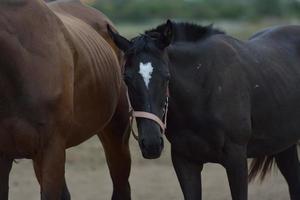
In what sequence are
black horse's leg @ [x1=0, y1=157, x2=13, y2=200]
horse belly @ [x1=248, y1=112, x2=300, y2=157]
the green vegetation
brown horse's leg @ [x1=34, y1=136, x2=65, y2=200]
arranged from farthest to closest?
the green vegetation, horse belly @ [x1=248, y1=112, x2=300, y2=157], black horse's leg @ [x1=0, y1=157, x2=13, y2=200], brown horse's leg @ [x1=34, y1=136, x2=65, y2=200]

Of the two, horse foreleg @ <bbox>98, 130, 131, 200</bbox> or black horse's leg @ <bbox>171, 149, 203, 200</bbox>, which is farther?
horse foreleg @ <bbox>98, 130, 131, 200</bbox>

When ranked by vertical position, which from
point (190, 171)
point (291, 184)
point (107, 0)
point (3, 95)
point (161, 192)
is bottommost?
point (107, 0)

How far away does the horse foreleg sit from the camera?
7.16 metres

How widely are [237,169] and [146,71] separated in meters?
1.10

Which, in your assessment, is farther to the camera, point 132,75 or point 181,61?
point 181,61

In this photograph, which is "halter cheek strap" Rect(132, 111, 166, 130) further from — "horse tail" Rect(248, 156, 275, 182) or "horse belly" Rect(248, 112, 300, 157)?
"horse tail" Rect(248, 156, 275, 182)

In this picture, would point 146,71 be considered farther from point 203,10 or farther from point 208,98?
point 203,10

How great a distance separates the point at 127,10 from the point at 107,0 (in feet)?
11.3

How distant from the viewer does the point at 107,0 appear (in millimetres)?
40125

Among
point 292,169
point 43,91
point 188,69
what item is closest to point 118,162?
point 292,169

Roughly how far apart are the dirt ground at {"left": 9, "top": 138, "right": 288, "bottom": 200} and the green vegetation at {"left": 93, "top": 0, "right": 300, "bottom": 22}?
23.6 m

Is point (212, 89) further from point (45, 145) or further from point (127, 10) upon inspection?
point (127, 10)

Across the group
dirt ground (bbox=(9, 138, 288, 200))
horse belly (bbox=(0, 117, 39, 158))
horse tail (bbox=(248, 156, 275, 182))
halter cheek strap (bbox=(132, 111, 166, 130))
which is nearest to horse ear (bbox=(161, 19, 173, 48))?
halter cheek strap (bbox=(132, 111, 166, 130))

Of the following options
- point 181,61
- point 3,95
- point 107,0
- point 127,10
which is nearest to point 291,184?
point 181,61
